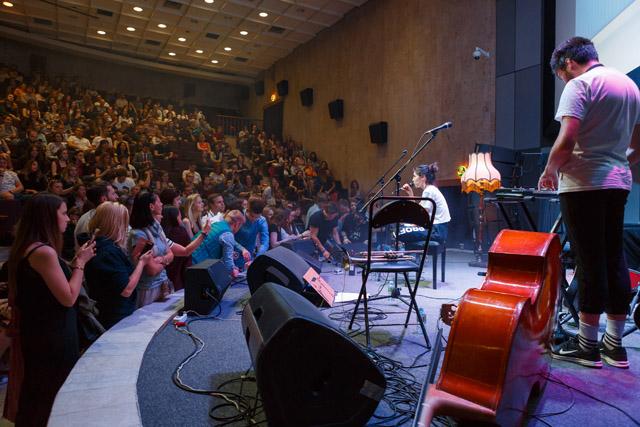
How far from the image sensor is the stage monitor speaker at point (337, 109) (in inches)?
499

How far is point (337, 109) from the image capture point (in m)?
12.7

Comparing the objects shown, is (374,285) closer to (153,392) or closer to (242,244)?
(242,244)

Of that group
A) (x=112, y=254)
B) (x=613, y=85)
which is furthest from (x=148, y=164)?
(x=613, y=85)

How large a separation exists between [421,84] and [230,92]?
12.5 meters

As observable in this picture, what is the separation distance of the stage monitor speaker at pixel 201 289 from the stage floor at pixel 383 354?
16 cm

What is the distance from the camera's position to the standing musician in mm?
2137

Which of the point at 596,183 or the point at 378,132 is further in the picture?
the point at 378,132

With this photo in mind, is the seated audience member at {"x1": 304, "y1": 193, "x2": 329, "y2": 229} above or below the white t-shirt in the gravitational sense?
below

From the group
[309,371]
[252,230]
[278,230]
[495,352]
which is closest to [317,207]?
[278,230]

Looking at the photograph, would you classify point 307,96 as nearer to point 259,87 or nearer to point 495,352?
point 259,87

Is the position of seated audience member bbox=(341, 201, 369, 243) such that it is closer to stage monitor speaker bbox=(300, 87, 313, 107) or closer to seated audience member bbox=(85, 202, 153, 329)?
seated audience member bbox=(85, 202, 153, 329)

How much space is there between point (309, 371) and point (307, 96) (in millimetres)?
13674

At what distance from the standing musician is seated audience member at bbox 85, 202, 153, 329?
2.61 meters

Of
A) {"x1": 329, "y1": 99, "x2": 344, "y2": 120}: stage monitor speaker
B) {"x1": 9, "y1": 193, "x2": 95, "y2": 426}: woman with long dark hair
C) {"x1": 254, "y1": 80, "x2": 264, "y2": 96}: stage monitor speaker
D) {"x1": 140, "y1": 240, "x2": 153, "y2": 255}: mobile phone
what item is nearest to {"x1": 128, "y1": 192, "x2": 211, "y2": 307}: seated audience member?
{"x1": 140, "y1": 240, "x2": 153, "y2": 255}: mobile phone
